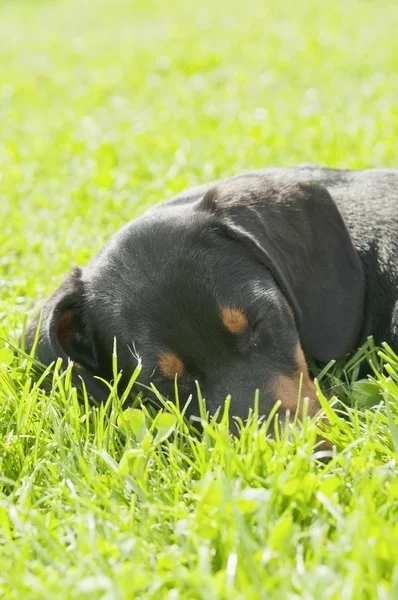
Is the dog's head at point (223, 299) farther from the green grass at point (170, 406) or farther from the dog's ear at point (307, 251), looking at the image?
the green grass at point (170, 406)

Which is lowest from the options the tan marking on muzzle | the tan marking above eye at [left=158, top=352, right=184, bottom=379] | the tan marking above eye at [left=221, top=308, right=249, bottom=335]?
the tan marking on muzzle

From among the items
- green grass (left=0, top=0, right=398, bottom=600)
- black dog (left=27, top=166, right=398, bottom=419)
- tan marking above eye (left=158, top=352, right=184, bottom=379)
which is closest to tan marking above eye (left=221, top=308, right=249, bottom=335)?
black dog (left=27, top=166, right=398, bottom=419)

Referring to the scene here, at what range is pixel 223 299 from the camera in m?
3.08

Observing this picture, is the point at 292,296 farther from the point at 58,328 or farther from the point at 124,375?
the point at 58,328

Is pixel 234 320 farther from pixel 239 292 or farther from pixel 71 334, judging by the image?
pixel 71 334

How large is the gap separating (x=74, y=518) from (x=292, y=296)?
1327mm

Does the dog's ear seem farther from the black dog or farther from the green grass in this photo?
the green grass

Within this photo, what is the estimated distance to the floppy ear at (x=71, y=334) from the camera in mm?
3234

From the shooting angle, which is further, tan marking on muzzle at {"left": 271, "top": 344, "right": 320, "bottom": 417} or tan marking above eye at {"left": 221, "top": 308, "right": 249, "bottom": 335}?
tan marking above eye at {"left": 221, "top": 308, "right": 249, "bottom": 335}

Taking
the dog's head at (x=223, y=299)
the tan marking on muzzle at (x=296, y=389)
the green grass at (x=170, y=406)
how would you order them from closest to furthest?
the green grass at (x=170, y=406)
the tan marking on muzzle at (x=296, y=389)
the dog's head at (x=223, y=299)

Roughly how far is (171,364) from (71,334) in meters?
0.60

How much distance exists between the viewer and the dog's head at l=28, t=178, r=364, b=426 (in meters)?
3.04

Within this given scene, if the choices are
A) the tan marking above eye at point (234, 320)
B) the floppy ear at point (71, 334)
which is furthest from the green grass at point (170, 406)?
the tan marking above eye at point (234, 320)

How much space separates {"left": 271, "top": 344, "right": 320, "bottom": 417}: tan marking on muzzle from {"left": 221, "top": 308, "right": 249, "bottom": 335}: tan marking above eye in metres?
0.22
